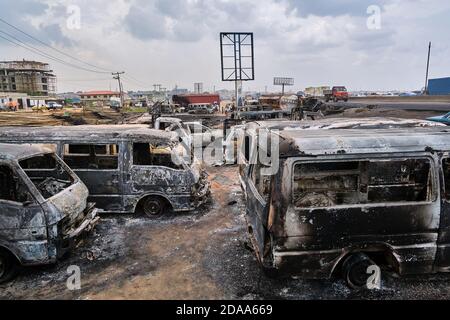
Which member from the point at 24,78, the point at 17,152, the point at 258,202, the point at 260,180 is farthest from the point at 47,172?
the point at 24,78

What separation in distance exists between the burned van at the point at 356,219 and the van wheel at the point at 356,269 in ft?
0.04

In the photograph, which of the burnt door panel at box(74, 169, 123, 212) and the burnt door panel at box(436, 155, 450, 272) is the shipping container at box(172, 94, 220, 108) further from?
the burnt door panel at box(436, 155, 450, 272)

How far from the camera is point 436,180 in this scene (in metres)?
4.04

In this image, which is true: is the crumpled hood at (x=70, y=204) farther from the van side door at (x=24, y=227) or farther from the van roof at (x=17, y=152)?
the van roof at (x=17, y=152)

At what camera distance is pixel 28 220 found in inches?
178

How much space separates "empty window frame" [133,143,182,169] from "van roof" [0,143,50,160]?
6.80ft

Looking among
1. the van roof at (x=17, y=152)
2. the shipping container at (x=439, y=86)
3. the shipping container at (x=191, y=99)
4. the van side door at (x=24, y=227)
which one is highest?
the shipping container at (x=439, y=86)

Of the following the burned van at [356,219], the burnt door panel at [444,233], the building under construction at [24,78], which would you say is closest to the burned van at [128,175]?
the burned van at [356,219]

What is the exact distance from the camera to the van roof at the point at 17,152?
15.8ft

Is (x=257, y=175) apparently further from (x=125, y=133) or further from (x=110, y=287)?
(x=125, y=133)

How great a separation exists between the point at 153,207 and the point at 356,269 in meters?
4.44
